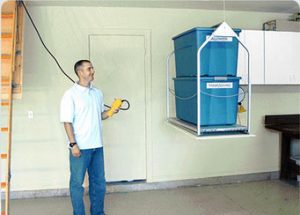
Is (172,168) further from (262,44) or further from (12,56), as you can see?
(12,56)

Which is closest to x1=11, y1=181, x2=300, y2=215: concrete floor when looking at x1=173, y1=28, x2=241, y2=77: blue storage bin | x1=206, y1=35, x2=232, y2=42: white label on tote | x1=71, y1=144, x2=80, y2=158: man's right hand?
x1=71, y1=144, x2=80, y2=158: man's right hand

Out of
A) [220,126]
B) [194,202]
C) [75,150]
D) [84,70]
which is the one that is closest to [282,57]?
[220,126]

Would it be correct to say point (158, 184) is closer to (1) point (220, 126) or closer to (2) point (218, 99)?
(1) point (220, 126)

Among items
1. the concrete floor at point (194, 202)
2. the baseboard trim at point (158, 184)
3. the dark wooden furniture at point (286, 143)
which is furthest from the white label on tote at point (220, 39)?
the baseboard trim at point (158, 184)

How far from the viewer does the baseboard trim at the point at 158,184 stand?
3699mm

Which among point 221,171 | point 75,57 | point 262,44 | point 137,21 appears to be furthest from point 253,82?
point 75,57

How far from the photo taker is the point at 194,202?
3.50 metres

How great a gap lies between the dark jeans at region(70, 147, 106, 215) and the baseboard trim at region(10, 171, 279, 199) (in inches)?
32.3

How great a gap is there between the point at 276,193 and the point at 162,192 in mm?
1409

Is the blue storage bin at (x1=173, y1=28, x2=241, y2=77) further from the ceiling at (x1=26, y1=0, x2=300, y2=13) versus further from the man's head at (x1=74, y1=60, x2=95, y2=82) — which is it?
the ceiling at (x1=26, y1=0, x2=300, y2=13)

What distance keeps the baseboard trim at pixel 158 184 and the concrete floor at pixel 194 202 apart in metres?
0.09

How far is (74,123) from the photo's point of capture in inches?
112

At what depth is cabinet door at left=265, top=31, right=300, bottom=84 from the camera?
378 centimetres

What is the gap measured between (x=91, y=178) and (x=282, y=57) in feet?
8.94
